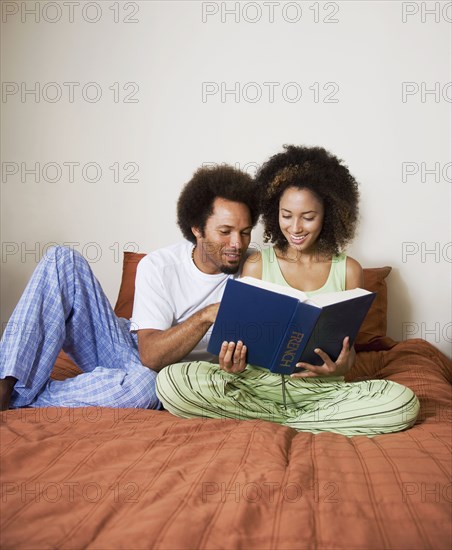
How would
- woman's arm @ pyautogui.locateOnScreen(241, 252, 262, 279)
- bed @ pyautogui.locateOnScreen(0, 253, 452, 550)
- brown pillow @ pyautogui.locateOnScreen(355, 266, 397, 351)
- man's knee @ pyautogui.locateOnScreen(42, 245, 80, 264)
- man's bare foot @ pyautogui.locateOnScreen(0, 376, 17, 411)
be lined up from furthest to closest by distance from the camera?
brown pillow @ pyautogui.locateOnScreen(355, 266, 397, 351) → woman's arm @ pyautogui.locateOnScreen(241, 252, 262, 279) → man's knee @ pyautogui.locateOnScreen(42, 245, 80, 264) → man's bare foot @ pyautogui.locateOnScreen(0, 376, 17, 411) → bed @ pyautogui.locateOnScreen(0, 253, 452, 550)

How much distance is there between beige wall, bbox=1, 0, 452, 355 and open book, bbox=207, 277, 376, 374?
1238 millimetres

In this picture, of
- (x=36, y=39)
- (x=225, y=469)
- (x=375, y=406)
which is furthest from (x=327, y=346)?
(x=36, y=39)

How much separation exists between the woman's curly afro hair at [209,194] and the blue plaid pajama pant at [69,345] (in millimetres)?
386

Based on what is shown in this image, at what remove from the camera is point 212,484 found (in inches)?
47.8

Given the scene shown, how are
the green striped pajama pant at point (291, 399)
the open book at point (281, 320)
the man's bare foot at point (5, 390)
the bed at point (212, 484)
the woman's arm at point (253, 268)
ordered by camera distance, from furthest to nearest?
the woman's arm at point (253, 268) < the man's bare foot at point (5, 390) < the green striped pajama pant at point (291, 399) < the open book at point (281, 320) < the bed at point (212, 484)

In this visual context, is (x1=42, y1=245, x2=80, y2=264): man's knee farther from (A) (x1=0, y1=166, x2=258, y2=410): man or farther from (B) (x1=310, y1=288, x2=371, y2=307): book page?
(B) (x1=310, y1=288, x2=371, y2=307): book page

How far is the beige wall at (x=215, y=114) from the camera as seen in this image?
2.81m

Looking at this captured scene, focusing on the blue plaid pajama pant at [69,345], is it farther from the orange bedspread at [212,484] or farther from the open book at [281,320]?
the open book at [281,320]

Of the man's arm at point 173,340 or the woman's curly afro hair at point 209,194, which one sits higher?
the woman's curly afro hair at point 209,194

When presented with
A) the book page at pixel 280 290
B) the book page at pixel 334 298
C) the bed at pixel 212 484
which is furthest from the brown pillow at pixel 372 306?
the book page at pixel 280 290

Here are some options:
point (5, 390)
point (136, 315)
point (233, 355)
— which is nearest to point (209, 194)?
point (136, 315)

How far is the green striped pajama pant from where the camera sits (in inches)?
66.2

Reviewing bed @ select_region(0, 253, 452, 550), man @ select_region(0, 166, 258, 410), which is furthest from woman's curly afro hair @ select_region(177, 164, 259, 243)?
bed @ select_region(0, 253, 452, 550)

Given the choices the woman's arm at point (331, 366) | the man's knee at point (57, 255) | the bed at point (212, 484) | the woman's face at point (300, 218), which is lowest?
the bed at point (212, 484)
